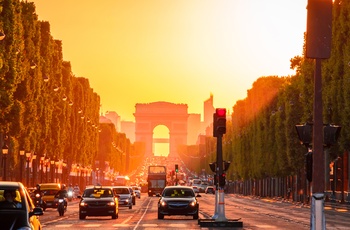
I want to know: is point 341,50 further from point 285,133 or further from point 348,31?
point 285,133

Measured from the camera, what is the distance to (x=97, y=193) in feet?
196

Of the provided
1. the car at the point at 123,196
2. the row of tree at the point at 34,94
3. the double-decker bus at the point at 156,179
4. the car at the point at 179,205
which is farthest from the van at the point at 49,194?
the double-decker bus at the point at 156,179

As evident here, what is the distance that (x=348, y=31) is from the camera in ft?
275

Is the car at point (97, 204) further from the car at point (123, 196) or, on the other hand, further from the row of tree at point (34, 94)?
the car at point (123, 196)

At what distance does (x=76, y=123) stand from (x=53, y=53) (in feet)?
101

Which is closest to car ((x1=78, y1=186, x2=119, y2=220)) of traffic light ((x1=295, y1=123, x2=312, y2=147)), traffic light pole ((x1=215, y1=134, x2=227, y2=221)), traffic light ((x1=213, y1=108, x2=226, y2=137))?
traffic light pole ((x1=215, y1=134, x2=227, y2=221))

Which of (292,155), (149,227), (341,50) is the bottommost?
(149,227)

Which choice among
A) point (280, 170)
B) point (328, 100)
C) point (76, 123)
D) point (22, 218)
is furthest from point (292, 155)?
point (22, 218)

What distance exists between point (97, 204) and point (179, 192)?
507 cm

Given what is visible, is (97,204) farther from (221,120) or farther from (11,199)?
(11,199)

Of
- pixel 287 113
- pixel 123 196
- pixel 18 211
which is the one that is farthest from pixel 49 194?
pixel 18 211

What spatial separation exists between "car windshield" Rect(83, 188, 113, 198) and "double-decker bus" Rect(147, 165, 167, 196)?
9107cm

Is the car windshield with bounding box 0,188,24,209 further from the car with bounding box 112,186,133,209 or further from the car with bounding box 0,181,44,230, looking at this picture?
the car with bounding box 112,186,133,209

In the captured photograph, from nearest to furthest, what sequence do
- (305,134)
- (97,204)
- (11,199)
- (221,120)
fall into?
(11,199) < (305,134) < (221,120) < (97,204)
